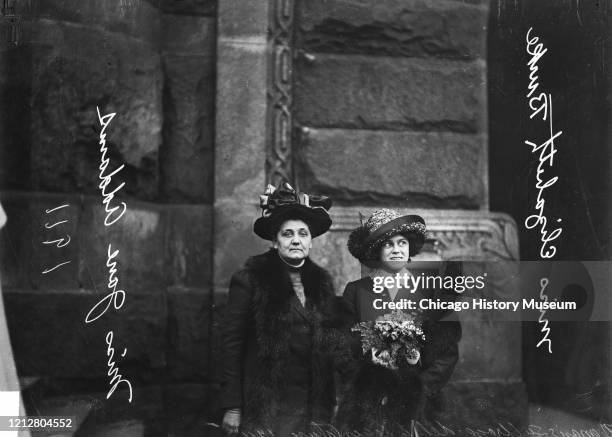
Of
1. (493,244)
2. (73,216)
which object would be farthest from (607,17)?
(73,216)

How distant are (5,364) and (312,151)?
1.86 metres

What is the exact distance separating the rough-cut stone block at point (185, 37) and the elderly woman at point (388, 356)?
139 centimetres

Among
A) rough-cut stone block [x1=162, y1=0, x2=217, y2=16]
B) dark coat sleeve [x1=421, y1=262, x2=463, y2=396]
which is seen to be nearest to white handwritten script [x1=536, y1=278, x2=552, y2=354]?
dark coat sleeve [x1=421, y1=262, x2=463, y2=396]

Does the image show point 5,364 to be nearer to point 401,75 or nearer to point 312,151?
point 312,151

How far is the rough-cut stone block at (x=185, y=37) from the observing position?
4.16 meters

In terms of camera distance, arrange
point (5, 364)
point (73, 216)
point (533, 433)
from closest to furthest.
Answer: point (5, 364) < point (73, 216) < point (533, 433)

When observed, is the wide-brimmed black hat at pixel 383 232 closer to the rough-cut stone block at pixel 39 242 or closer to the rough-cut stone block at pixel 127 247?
the rough-cut stone block at pixel 127 247

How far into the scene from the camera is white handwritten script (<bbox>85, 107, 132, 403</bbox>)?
368cm

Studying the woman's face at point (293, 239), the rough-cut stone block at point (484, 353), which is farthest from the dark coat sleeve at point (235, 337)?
the rough-cut stone block at point (484, 353)

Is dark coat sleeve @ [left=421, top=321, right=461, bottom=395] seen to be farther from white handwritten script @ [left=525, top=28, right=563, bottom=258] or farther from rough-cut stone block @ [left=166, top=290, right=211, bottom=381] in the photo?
rough-cut stone block @ [left=166, top=290, right=211, bottom=381]

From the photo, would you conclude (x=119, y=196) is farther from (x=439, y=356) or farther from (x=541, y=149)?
(x=541, y=149)

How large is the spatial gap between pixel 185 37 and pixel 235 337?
1696 mm

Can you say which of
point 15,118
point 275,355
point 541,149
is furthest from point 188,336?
point 541,149

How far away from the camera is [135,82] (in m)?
3.87
